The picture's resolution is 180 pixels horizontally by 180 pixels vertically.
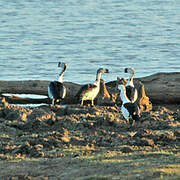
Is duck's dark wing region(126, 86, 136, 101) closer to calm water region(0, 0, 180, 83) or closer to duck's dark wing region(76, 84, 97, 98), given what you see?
duck's dark wing region(76, 84, 97, 98)

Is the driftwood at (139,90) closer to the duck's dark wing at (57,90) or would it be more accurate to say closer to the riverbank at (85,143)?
the duck's dark wing at (57,90)

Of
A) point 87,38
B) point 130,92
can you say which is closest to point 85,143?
point 130,92

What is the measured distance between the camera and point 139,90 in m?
15.3

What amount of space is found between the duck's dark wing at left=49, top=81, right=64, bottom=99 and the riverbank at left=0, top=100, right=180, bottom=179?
3.02ft

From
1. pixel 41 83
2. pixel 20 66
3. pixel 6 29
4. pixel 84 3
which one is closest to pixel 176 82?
pixel 41 83

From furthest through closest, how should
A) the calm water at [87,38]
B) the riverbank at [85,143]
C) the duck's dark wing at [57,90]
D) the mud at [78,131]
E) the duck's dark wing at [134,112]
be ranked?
the calm water at [87,38] → the duck's dark wing at [57,90] → the duck's dark wing at [134,112] → the mud at [78,131] → the riverbank at [85,143]

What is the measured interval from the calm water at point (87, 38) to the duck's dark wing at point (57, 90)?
535cm

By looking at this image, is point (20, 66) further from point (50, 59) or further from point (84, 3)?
point (84, 3)

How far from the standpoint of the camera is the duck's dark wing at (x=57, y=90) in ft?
50.0

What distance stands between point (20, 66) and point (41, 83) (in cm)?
794

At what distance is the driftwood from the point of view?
15.7 m

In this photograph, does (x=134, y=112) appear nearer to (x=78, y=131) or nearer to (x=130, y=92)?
(x=78, y=131)

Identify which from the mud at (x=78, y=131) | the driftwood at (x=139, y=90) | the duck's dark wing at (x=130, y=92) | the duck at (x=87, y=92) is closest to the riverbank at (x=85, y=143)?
the mud at (x=78, y=131)

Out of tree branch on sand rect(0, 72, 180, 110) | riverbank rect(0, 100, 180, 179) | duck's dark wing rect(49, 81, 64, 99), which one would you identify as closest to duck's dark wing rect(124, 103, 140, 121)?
riverbank rect(0, 100, 180, 179)
